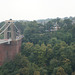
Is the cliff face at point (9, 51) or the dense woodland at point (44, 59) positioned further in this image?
the cliff face at point (9, 51)

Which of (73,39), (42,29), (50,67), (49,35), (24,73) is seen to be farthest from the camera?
(42,29)

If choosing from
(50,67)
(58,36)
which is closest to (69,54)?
(50,67)

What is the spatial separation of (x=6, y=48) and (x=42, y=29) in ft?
32.1

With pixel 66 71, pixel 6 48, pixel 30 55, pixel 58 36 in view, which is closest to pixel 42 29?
pixel 58 36

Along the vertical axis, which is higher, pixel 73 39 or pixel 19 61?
pixel 73 39

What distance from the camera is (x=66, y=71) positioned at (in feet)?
42.5

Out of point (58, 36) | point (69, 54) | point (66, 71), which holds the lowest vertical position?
point (66, 71)

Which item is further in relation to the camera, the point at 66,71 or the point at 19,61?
the point at 19,61

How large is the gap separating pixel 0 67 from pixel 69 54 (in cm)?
770

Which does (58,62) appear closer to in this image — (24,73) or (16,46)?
(24,73)

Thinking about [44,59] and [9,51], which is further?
[9,51]

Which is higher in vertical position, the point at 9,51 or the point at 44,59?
the point at 9,51

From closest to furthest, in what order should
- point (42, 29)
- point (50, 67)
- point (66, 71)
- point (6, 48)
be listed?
point (66, 71) < point (50, 67) < point (6, 48) < point (42, 29)

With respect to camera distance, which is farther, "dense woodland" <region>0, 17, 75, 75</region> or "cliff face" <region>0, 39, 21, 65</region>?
"cliff face" <region>0, 39, 21, 65</region>
